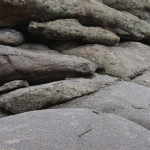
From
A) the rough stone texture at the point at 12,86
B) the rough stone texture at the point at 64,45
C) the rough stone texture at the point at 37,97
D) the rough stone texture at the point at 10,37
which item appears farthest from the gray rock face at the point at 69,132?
the rough stone texture at the point at 64,45

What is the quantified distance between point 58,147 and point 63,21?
349 inches

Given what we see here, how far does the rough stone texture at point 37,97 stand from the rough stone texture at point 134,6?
Result: 1148cm

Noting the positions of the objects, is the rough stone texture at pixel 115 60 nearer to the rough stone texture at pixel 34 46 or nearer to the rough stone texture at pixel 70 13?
the rough stone texture at pixel 34 46

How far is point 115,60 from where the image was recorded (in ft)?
45.0

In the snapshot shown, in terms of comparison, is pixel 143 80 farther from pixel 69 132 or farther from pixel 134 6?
pixel 134 6

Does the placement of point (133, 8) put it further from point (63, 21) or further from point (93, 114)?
point (93, 114)

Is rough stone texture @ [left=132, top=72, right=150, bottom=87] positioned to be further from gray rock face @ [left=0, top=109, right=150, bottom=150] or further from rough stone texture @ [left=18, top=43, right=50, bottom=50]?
gray rock face @ [left=0, top=109, right=150, bottom=150]

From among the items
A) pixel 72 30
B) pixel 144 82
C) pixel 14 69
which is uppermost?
pixel 72 30

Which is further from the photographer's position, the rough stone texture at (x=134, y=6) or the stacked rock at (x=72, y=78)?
the rough stone texture at (x=134, y=6)

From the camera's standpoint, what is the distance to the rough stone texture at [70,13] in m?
12.4

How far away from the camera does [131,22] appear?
17.6 metres

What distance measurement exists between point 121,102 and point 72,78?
261 cm

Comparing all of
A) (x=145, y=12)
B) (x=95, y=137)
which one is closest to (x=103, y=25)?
(x=145, y=12)

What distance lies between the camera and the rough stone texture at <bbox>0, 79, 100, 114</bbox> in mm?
9367
